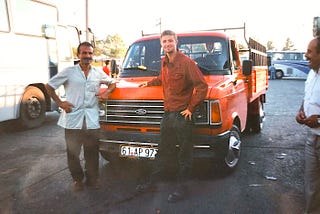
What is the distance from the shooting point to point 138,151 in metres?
4.39

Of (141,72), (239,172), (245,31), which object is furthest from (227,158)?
(245,31)

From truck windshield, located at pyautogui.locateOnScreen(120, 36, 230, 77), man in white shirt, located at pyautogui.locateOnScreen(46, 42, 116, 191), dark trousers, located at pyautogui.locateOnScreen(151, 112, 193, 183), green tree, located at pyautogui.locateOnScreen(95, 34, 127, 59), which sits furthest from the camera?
green tree, located at pyautogui.locateOnScreen(95, 34, 127, 59)

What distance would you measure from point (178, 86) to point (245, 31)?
128 inches

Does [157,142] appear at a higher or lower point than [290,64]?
lower

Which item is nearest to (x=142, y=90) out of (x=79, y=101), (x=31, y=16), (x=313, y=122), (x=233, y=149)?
(x=79, y=101)

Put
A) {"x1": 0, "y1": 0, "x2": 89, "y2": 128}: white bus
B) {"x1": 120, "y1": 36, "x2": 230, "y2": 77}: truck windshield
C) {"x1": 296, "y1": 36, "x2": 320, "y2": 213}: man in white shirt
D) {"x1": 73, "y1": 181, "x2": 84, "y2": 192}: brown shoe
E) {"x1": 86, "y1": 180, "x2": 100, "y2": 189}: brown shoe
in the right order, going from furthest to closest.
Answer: {"x1": 0, "y1": 0, "x2": 89, "y2": 128}: white bus, {"x1": 120, "y1": 36, "x2": 230, "y2": 77}: truck windshield, {"x1": 86, "y1": 180, "x2": 100, "y2": 189}: brown shoe, {"x1": 73, "y1": 181, "x2": 84, "y2": 192}: brown shoe, {"x1": 296, "y1": 36, "x2": 320, "y2": 213}: man in white shirt

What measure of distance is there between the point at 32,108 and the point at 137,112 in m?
5.27

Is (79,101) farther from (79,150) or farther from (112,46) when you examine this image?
(112,46)

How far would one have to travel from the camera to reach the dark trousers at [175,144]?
12.8 feet

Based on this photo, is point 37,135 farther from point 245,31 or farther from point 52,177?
point 245,31

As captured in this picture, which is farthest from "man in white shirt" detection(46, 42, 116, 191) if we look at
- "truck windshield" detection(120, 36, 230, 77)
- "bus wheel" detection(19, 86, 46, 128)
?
"bus wheel" detection(19, 86, 46, 128)

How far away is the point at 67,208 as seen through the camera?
3.71m

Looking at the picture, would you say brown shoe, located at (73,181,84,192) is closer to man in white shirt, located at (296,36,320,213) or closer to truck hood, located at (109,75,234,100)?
truck hood, located at (109,75,234,100)

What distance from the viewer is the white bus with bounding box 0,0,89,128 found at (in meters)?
7.90
